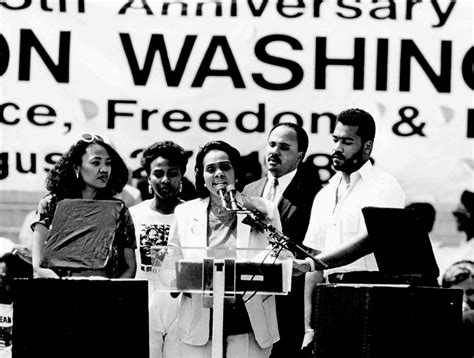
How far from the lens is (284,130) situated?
22.2 ft

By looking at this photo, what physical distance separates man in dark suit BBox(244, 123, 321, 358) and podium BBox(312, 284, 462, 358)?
1084mm

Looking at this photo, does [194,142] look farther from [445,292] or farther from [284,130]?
[445,292]

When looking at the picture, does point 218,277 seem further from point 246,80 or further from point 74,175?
point 246,80

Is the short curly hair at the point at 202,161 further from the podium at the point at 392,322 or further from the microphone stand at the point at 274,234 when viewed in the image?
the podium at the point at 392,322

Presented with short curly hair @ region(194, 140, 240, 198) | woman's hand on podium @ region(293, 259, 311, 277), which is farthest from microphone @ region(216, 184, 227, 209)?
short curly hair @ region(194, 140, 240, 198)

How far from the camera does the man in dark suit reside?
6469 millimetres

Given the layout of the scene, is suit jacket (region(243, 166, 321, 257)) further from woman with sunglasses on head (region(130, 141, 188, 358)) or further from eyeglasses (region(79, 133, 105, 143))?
eyeglasses (region(79, 133, 105, 143))

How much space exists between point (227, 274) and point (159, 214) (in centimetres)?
137

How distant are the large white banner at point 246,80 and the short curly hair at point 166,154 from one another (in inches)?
8.7

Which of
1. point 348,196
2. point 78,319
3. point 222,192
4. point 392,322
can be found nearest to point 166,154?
point 348,196

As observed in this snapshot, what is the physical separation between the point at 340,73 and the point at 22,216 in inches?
78.5

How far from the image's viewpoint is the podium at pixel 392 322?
5277 millimetres

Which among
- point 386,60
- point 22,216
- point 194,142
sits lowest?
point 22,216

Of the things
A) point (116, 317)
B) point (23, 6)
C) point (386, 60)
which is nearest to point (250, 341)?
point (116, 317)
